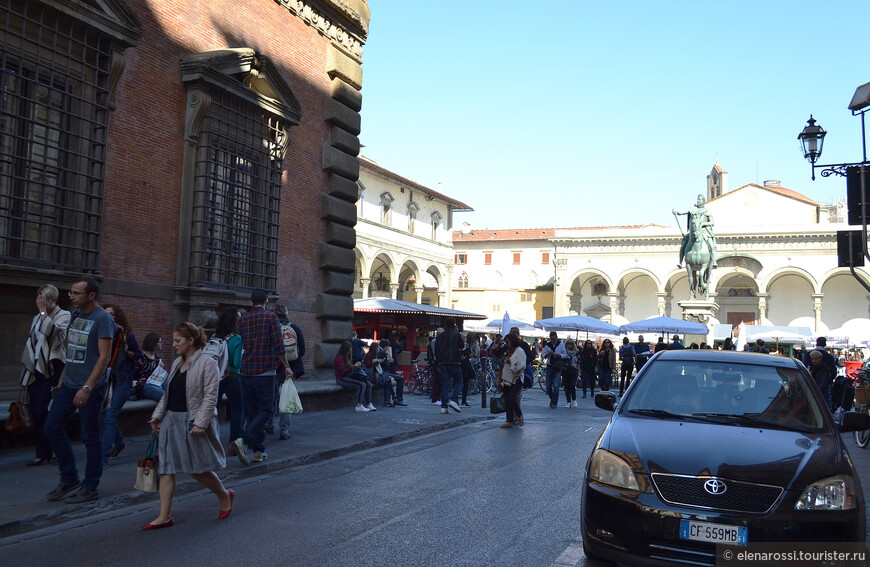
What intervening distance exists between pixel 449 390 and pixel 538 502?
7.91m

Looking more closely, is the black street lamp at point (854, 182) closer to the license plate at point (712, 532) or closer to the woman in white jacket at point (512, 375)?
the woman in white jacket at point (512, 375)

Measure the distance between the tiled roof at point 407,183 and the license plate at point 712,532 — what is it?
41152 millimetres

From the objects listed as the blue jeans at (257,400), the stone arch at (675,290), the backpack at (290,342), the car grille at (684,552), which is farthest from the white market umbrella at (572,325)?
the stone arch at (675,290)

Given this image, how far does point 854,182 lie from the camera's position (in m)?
14.9

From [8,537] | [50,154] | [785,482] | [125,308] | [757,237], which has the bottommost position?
[8,537]

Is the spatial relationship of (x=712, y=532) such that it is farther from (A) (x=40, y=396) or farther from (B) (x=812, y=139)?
(B) (x=812, y=139)

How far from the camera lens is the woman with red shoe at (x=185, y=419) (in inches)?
230

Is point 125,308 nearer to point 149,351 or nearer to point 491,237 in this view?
point 149,351

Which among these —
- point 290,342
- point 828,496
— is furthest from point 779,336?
point 828,496

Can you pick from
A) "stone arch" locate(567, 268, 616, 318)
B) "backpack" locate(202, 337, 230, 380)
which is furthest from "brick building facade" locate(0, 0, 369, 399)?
"stone arch" locate(567, 268, 616, 318)

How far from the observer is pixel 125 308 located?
10.2 meters

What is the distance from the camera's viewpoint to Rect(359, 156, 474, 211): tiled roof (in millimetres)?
45266

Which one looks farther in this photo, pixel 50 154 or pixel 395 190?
pixel 395 190

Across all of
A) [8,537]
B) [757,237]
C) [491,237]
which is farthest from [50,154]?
[491,237]
